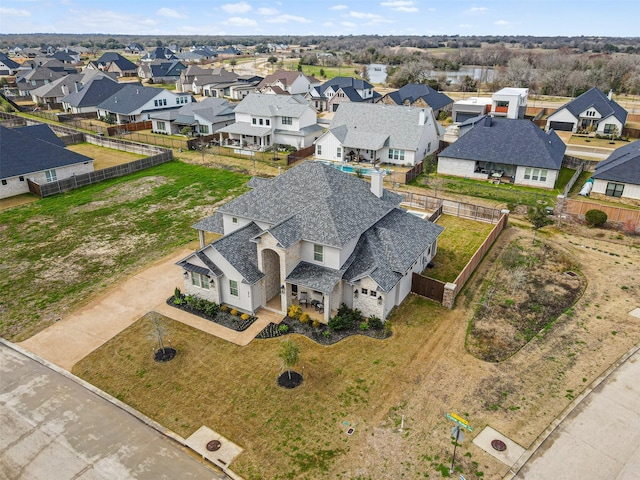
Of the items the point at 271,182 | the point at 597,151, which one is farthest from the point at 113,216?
the point at 597,151

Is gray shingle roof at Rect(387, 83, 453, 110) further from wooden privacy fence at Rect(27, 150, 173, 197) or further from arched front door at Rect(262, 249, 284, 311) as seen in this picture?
arched front door at Rect(262, 249, 284, 311)

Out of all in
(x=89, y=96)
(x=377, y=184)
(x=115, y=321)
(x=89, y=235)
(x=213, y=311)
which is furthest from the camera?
(x=89, y=96)

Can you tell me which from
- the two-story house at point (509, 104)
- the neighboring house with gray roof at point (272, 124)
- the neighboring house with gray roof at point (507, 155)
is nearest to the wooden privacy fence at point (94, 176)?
the neighboring house with gray roof at point (272, 124)

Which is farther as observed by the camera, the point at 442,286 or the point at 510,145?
the point at 510,145

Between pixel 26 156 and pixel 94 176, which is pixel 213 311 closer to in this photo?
pixel 94 176

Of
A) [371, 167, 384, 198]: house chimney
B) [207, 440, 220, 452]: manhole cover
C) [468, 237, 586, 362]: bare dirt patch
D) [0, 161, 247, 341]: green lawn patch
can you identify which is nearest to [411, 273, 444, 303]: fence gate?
[468, 237, 586, 362]: bare dirt patch

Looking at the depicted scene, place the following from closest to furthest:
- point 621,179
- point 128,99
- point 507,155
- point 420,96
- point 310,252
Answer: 1. point 310,252
2. point 621,179
3. point 507,155
4. point 128,99
5. point 420,96

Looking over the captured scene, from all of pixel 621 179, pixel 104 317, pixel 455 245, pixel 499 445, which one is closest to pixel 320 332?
pixel 499 445
